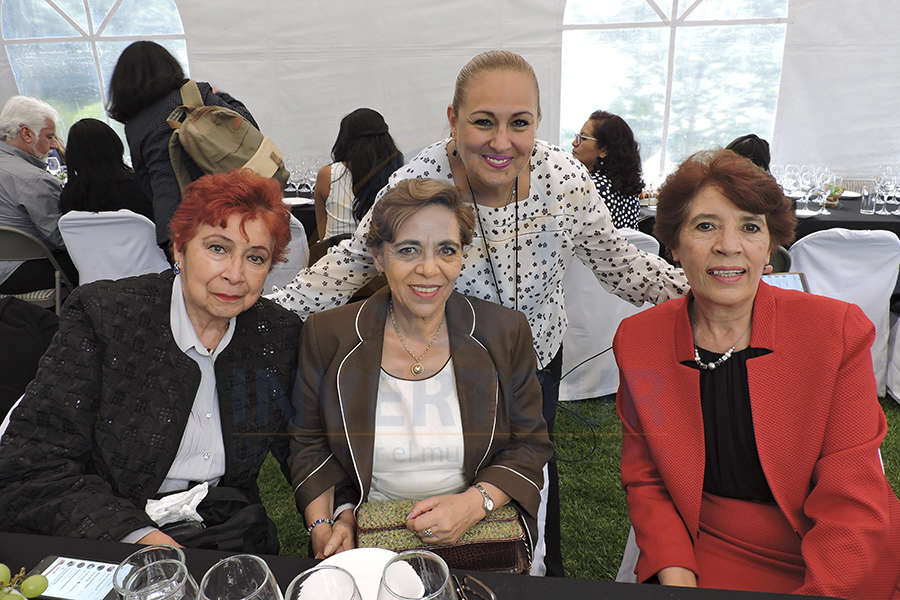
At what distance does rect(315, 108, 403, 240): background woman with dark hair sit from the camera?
109 inches

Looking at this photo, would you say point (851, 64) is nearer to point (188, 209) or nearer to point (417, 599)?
point (188, 209)

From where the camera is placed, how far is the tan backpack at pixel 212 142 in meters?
2.63

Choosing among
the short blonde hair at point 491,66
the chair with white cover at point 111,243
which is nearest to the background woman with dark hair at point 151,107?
the chair with white cover at point 111,243

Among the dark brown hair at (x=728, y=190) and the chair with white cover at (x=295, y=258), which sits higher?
the dark brown hair at (x=728, y=190)

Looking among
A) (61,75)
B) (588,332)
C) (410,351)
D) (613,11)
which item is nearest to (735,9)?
(613,11)

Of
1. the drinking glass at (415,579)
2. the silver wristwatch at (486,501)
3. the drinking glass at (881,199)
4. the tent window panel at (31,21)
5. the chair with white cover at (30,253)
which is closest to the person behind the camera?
the drinking glass at (415,579)

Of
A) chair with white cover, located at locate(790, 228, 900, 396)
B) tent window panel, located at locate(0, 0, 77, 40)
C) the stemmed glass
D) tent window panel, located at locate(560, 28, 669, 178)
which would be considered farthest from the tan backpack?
tent window panel, located at locate(0, 0, 77, 40)

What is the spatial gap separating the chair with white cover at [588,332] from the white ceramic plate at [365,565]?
2085 mm

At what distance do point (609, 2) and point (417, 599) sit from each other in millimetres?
6466

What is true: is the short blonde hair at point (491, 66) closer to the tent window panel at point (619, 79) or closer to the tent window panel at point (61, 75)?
the tent window panel at point (619, 79)

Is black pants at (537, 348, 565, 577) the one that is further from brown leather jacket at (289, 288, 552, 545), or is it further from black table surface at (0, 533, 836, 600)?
black table surface at (0, 533, 836, 600)

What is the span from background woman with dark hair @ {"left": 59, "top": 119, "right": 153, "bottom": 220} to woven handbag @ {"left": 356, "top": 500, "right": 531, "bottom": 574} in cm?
265

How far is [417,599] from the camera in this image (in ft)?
2.37

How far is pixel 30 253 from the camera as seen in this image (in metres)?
3.40
